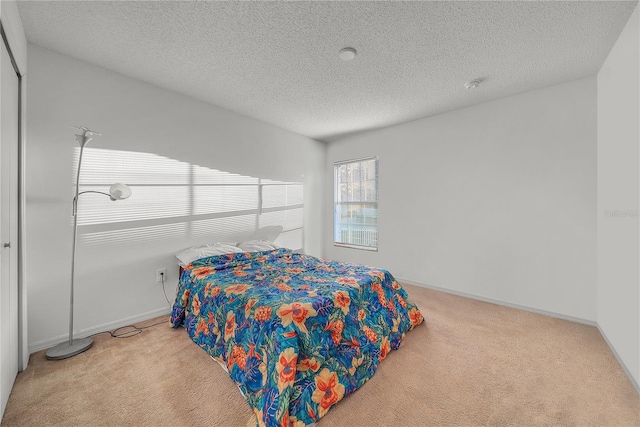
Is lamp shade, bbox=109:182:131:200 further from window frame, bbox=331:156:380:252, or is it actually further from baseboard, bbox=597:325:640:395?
baseboard, bbox=597:325:640:395

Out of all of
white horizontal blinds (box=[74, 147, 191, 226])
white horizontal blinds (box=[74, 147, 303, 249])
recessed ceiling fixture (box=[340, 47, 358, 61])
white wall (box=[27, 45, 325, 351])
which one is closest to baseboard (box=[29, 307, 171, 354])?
white wall (box=[27, 45, 325, 351])

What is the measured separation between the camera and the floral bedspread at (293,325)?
4.50 ft

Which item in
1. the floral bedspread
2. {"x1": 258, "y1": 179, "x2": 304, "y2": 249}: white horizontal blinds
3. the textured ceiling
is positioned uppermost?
the textured ceiling

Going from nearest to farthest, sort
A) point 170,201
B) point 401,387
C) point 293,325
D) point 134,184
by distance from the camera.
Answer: point 293,325, point 401,387, point 134,184, point 170,201

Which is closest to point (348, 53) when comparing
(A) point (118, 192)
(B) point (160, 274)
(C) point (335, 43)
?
(C) point (335, 43)

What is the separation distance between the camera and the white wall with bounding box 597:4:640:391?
1663 mm

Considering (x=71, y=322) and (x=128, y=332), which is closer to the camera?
(x=71, y=322)

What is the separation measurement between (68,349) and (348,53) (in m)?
3.26

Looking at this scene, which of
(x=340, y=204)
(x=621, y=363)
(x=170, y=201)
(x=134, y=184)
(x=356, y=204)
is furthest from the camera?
(x=340, y=204)

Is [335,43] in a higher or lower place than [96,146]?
higher

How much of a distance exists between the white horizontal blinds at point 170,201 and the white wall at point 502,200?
6.61 ft

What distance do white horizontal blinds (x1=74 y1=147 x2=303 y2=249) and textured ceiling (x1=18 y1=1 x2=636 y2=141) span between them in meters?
0.89

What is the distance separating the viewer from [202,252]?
267cm

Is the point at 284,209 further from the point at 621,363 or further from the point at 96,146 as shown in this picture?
the point at 621,363
